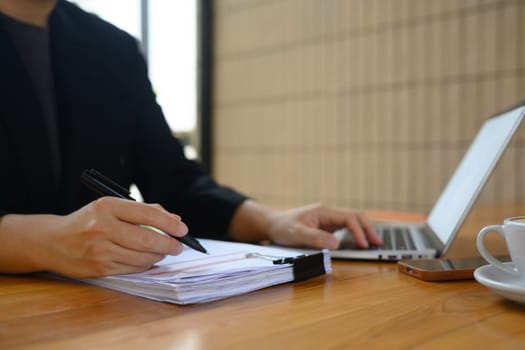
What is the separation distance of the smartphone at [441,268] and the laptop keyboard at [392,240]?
0.16 meters

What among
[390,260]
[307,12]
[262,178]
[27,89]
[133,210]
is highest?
[307,12]

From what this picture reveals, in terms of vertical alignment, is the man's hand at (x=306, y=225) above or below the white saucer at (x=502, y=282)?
below

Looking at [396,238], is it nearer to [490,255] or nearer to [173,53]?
[490,255]

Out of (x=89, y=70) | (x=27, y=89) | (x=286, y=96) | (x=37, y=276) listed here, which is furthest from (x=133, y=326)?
(x=286, y=96)

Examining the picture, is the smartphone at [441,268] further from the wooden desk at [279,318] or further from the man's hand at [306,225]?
the man's hand at [306,225]

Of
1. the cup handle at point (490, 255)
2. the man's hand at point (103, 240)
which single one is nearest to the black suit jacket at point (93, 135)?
the man's hand at point (103, 240)

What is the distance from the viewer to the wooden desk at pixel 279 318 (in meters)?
0.49

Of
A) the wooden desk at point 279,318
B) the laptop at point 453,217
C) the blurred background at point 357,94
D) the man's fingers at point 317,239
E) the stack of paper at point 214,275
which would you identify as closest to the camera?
the wooden desk at point 279,318

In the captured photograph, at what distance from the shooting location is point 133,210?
0.68 metres

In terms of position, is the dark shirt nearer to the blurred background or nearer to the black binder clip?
the black binder clip

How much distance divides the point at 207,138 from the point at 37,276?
14.4ft

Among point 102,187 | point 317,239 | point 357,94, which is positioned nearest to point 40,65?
point 102,187

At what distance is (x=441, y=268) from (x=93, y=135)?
88cm

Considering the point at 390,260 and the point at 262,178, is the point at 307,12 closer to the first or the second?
the point at 262,178
